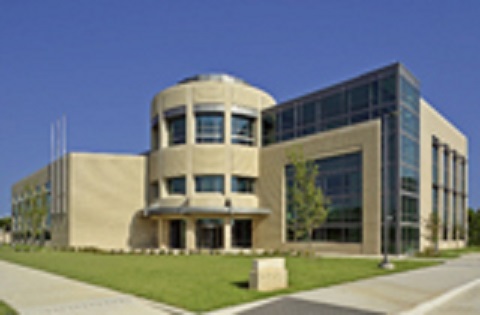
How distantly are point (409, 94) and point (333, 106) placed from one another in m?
6.77

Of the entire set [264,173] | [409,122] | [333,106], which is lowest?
[264,173]

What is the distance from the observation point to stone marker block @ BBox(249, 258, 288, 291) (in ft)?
42.7

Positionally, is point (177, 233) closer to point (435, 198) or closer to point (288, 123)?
point (288, 123)

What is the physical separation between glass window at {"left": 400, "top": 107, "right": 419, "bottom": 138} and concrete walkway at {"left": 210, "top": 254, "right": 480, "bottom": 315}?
19335 millimetres

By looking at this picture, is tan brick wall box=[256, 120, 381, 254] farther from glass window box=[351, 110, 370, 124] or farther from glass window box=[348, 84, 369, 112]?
glass window box=[348, 84, 369, 112]

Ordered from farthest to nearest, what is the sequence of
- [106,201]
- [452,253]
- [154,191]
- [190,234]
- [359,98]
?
[154,191] < [106,201] < [190,234] < [359,98] < [452,253]

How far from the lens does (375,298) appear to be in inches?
471

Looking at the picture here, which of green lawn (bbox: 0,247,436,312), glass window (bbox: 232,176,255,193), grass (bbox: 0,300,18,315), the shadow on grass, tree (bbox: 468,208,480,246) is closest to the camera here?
grass (bbox: 0,300,18,315)

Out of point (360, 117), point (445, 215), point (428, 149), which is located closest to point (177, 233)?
point (360, 117)

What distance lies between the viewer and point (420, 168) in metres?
35.9

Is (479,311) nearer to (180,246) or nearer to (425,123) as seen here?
(425,123)

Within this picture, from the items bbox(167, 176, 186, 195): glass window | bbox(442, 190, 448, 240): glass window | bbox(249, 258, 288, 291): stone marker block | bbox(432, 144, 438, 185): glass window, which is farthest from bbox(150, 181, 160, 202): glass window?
bbox(249, 258, 288, 291): stone marker block

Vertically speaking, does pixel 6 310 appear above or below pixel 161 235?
above

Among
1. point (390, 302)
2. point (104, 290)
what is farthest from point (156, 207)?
point (390, 302)
